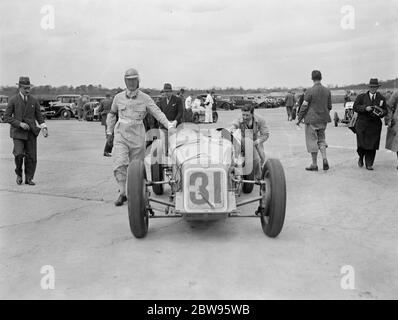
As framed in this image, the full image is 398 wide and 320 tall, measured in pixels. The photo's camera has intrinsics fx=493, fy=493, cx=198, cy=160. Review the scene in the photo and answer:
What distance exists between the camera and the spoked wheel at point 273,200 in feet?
18.5

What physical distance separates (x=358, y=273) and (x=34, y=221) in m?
4.37

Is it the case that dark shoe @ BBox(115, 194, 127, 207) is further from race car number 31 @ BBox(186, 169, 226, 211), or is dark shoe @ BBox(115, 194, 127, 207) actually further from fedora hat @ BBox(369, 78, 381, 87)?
fedora hat @ BBox(369, 78, 381, 87)

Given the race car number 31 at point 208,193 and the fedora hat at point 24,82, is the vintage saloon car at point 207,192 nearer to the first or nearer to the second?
the race car number 31 at point 208,193

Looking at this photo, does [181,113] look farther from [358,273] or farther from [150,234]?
[358,273]

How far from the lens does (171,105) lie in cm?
1044

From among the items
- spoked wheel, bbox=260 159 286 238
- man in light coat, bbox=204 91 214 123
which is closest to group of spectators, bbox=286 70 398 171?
spoked wheel, bbox=260 159 286 238

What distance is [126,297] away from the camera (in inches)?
165

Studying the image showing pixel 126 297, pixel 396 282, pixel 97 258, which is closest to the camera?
pixel 126 297

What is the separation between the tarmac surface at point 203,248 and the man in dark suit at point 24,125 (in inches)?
18.8

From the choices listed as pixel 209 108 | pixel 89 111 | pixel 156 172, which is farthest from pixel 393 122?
pixel 89 111

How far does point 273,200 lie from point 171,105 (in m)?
5.24

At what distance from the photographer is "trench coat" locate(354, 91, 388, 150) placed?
400 inches

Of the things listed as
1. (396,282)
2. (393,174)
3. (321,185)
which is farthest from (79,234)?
(393,174)

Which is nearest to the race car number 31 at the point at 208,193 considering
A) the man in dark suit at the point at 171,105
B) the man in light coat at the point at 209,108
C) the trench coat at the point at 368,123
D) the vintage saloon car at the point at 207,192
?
the vintage saloon car at the point at 207,192
